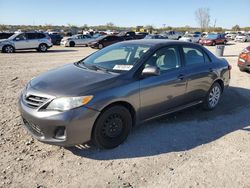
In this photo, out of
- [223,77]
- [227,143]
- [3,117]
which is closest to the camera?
[227,143]

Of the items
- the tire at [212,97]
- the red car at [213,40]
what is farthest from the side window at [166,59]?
the red car at [213,40]

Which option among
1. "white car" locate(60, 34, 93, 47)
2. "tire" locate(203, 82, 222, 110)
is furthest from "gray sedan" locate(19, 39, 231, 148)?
"white car" locate(60, 34, 93, 47)

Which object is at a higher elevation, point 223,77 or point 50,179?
point 223,77

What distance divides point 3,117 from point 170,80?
3.29 metres

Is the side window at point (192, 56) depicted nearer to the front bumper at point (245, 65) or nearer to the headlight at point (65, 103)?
the headlight at point (65, 103)

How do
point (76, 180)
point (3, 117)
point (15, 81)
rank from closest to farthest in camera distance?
point (76, 180), point (3, 117), point (15, 81)

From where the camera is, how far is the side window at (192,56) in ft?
16.5

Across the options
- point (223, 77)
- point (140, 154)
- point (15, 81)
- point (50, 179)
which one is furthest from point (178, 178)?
point (15, 81)

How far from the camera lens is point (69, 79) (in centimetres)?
393

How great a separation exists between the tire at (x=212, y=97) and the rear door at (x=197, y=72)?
170 millimetres

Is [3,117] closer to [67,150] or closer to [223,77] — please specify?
[67,150]

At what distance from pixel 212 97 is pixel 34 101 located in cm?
390

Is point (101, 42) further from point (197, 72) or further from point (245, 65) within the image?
point (197, 72)

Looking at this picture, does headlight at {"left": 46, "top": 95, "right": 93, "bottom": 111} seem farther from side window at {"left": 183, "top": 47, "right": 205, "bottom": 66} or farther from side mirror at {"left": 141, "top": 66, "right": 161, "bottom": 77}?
side window at {"left": 183, "top": 47, "right": 205, "bottom": 66}
